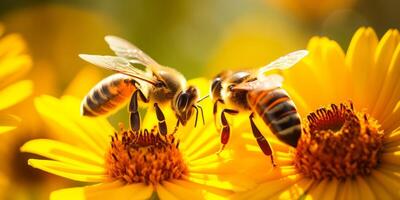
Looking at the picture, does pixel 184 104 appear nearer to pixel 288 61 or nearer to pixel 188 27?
pixel 288 61

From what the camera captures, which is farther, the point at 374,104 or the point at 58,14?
the point at 58,14

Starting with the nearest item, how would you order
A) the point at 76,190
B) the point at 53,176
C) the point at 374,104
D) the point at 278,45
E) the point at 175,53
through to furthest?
1. the point at 76,190
2. the point at 374,104
3. the point at 53,176
4. the point at 175,53
5. the point at 278,45

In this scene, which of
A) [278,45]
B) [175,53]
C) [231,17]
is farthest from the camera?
[231,17]

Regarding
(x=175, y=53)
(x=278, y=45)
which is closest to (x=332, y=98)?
(x=175, y=53)

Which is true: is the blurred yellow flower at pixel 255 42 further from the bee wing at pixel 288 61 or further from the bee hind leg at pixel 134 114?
the bee wing at pixel 288 61

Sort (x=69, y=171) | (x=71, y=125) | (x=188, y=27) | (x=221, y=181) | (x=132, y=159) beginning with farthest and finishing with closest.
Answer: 1. (x=188, y=27)
2. (x=71, y=125)
3. (x=132, y=159)
4. (x=69, y=171)
5. (x=221, y=181)

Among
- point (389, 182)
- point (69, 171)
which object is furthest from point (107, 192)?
point (389, 182)

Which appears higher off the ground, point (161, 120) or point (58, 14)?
point (58, 14)

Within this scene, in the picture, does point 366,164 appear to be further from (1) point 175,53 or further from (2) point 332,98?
(1) point 175,53
